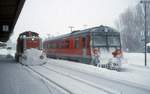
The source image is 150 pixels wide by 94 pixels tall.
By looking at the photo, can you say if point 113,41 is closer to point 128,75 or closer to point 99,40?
point 99,40

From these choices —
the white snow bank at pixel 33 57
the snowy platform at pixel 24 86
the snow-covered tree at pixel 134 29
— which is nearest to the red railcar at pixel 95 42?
the white snow bank at pixel 33 57

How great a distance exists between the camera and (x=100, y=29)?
25422mm

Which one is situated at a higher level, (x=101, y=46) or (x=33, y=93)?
(x=101, y=46)

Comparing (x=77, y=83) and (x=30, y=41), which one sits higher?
(x=30, y=41)

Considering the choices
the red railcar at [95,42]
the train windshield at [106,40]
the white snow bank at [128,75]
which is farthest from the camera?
the train windshield at [106,40]

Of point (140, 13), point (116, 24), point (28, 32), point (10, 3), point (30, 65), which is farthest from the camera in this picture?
point (116, 24)

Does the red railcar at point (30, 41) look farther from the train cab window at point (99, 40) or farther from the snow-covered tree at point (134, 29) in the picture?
the snow-covered tree at point (134, 29)

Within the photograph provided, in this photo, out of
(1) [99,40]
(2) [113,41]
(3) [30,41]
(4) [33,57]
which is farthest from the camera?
(3) [30,41]

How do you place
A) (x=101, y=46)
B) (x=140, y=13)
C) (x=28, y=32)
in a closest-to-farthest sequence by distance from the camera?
(x=101, y=46) → (x=28, y=32) → (x=140, y=13)

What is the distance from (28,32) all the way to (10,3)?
8.98 meters

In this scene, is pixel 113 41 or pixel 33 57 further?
pixel 33 57

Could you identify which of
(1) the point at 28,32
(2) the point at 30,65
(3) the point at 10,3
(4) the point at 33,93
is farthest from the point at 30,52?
(4) the point at 33,93

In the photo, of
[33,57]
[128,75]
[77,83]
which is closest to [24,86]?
[77,83]

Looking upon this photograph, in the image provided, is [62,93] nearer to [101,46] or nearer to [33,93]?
[33,93]
